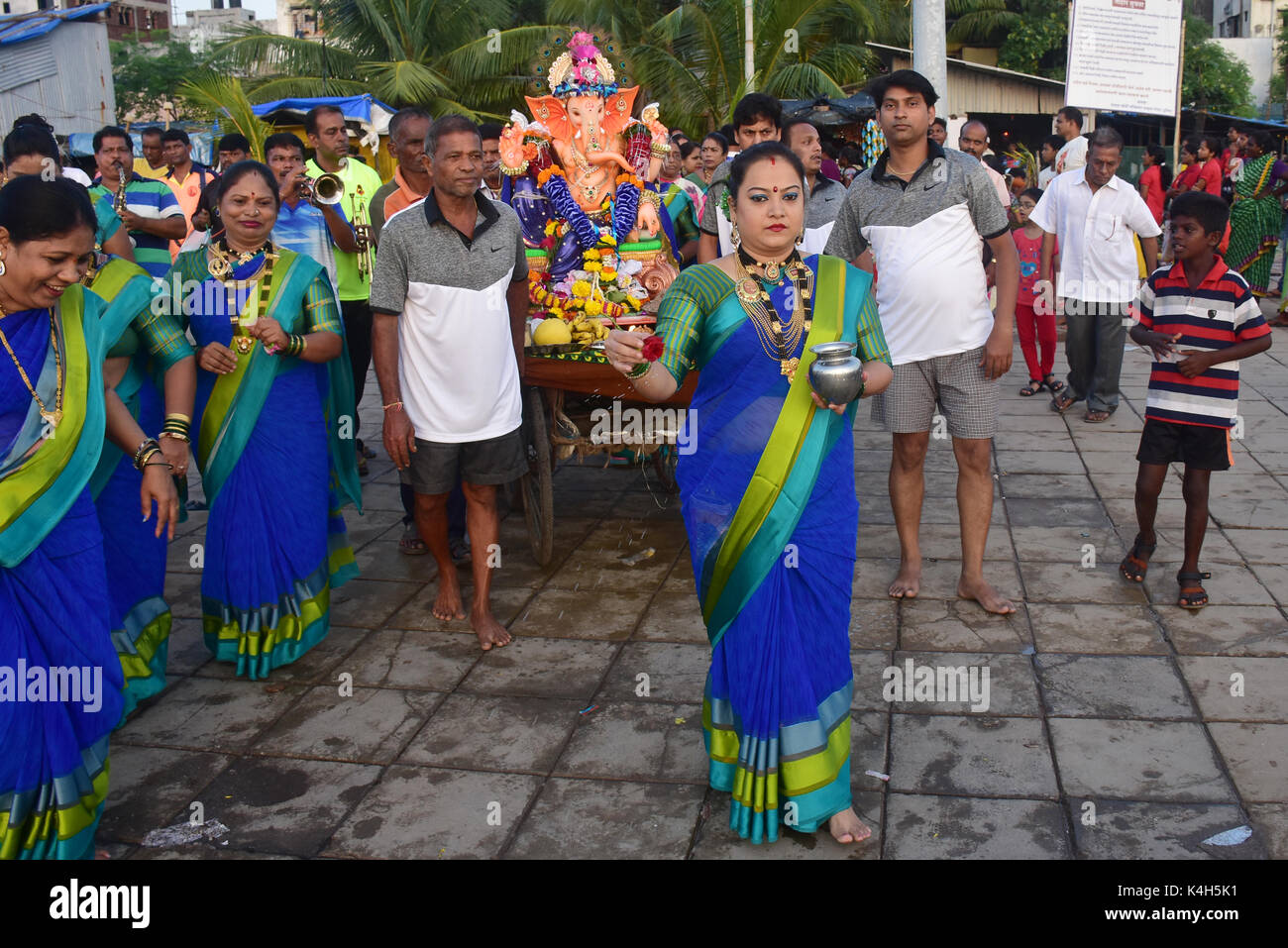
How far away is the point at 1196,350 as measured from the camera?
4.86 meters

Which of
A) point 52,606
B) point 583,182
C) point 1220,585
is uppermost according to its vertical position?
point 583,182

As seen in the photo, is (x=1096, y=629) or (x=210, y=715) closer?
(x=210, y=715)

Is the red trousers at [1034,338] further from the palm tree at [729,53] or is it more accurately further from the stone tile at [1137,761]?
the palm tree at [729,53]

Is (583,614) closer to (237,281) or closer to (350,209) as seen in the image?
(237,281)

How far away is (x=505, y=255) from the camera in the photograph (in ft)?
15.7

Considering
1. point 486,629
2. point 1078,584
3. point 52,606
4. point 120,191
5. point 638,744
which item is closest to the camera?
point 52,606

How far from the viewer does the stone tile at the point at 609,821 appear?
3.29 m

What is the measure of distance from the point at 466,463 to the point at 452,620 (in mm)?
703

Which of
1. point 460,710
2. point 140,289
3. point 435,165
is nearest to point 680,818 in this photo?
point 460,710

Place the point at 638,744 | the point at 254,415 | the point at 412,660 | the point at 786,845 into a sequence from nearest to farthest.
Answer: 1. the point at 786,845
2. the point at 638,744
3. the point at 254,415
4. the point at 412,660

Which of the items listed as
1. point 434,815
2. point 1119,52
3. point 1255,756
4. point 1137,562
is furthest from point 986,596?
point 1119,52

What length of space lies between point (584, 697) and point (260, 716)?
1.16 meters

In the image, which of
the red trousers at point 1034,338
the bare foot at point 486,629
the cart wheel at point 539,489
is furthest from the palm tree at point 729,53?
the bare foot at point 486,629

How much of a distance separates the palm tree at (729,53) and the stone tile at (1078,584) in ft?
48.9
